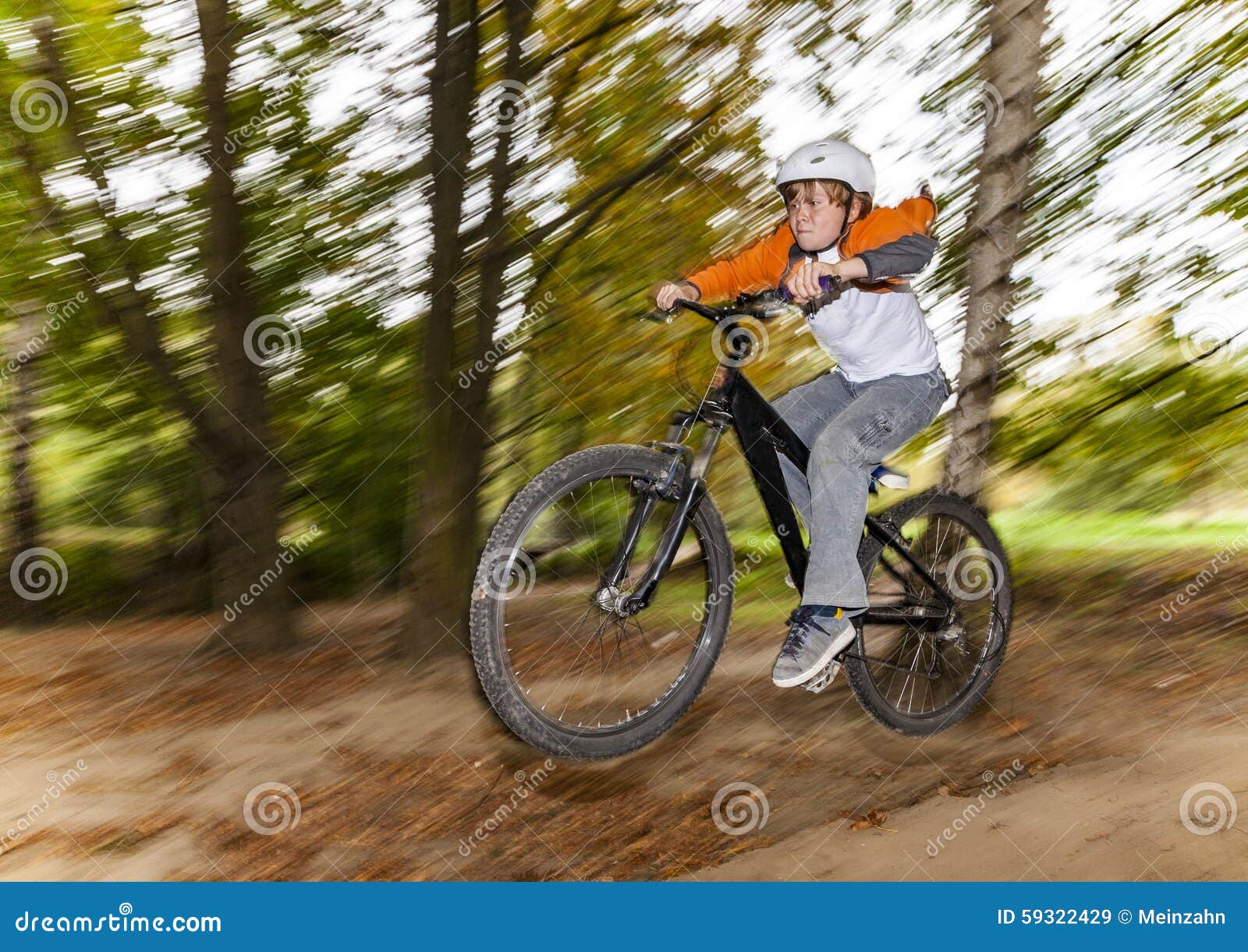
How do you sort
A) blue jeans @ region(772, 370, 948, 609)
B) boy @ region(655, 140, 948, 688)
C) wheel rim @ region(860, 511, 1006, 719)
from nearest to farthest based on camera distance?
1. boy @ region(655, 140, 948, 688)
2. blue jeans @ region(772, 370, 948, 609)
3. wheel rim @ region(860, 511, 1006, 719)

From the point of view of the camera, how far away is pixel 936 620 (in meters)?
3.80

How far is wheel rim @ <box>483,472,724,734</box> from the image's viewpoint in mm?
3133

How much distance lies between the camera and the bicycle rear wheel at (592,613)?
2.86 metres

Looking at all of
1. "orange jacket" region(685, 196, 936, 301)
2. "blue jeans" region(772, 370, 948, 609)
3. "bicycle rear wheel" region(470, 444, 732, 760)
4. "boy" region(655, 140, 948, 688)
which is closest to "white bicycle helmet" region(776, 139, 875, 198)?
"boy" region(655, 140, 948, 688)

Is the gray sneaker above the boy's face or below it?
below

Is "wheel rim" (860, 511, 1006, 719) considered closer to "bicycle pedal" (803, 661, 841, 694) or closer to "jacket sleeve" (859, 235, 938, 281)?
"bicycle pedal" (803, 661, 841, 694)

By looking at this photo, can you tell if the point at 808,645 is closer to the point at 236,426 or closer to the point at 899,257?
the point at 899,257

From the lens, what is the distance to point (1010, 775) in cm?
314

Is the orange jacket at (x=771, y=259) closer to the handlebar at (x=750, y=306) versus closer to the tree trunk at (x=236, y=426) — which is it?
the handlebar at (x=750, y=306)

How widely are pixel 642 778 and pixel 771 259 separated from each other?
6.11 feet

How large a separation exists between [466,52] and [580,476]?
2.33 meters

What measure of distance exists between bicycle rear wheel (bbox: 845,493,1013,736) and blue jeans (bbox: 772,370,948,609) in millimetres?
363

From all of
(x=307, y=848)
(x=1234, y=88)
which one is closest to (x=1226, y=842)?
(x=307, y=848)

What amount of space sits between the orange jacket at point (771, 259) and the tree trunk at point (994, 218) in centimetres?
121
